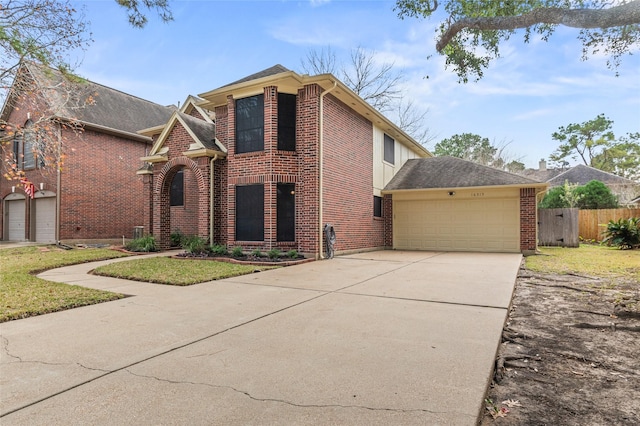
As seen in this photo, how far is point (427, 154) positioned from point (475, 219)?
26.5 ft

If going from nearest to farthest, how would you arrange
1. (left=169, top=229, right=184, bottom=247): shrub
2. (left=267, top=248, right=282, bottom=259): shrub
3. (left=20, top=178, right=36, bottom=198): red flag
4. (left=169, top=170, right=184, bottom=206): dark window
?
1. (left=20, top=178, right=36, bottom=198): red flag
2. (left=267, top=248, right=282, bottom=259): shrub
3. (left=169, top=229, right=184, bottom=247): shrub
4. (left=169, top=170, right=184, bottom=206): dark window

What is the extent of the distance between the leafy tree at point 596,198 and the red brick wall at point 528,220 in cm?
1137

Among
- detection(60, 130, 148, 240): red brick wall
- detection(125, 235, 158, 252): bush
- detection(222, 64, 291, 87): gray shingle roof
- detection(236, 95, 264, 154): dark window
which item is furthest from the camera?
detection(60, 130, 148, 240): red brick wall

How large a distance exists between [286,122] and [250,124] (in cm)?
121

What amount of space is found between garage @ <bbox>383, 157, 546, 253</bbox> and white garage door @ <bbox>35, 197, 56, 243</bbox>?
14.8 meters

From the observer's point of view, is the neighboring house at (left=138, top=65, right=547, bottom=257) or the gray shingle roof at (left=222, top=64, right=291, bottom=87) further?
the gray shingle roof at (left=222, top=64, right=291, bottom=87)

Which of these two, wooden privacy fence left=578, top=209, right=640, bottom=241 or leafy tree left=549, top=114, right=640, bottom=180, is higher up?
leafy tree left=549, top=114, right=640, bottom=180

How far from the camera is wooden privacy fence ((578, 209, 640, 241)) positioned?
18028 millimetres

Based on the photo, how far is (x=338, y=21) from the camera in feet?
38.1

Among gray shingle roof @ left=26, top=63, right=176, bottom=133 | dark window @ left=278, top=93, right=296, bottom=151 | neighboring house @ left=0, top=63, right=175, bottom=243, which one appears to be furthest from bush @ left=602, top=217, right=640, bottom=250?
gray shingle roof @ left=26, top=63, right=176, bottom=133

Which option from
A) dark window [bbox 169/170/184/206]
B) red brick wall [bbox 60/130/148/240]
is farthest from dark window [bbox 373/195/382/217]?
red brick wall [bbox 60/130/148/240]

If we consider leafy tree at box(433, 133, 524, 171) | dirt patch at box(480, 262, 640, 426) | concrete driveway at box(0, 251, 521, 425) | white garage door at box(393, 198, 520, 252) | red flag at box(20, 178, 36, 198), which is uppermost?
leafy tree at box(433, 133, 524, 171)

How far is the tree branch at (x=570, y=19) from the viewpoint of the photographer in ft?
17.5

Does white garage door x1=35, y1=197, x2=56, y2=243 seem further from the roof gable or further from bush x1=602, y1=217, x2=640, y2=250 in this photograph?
bush x1=602, y1=217, x2=640, y2=250
